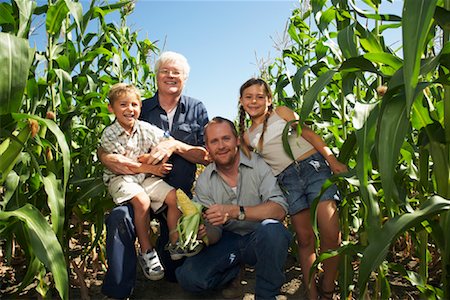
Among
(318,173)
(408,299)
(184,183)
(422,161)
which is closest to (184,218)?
(184,183)

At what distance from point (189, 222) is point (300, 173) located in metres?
0.79

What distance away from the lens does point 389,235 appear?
1183 millimetres

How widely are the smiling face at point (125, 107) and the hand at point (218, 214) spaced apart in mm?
853

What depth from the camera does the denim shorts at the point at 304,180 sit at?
8.09 ft

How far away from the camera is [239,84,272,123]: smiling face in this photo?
2480 mm

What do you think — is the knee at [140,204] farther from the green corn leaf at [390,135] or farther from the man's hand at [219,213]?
the green corn leaf at [390,135]

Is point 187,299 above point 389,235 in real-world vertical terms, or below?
below

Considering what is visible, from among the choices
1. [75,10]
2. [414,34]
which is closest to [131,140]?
[75,10]

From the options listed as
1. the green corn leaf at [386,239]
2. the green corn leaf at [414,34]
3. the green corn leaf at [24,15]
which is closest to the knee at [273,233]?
the green corn leaf at [386,239]

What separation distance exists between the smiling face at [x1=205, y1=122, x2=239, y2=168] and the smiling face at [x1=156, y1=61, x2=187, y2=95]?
611 millimetres

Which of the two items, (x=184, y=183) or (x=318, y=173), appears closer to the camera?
(x=318, y=173)

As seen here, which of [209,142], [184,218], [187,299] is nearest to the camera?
[184,218]

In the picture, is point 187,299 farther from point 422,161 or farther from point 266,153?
point 422,161

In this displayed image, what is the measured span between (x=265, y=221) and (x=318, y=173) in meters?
0.48
